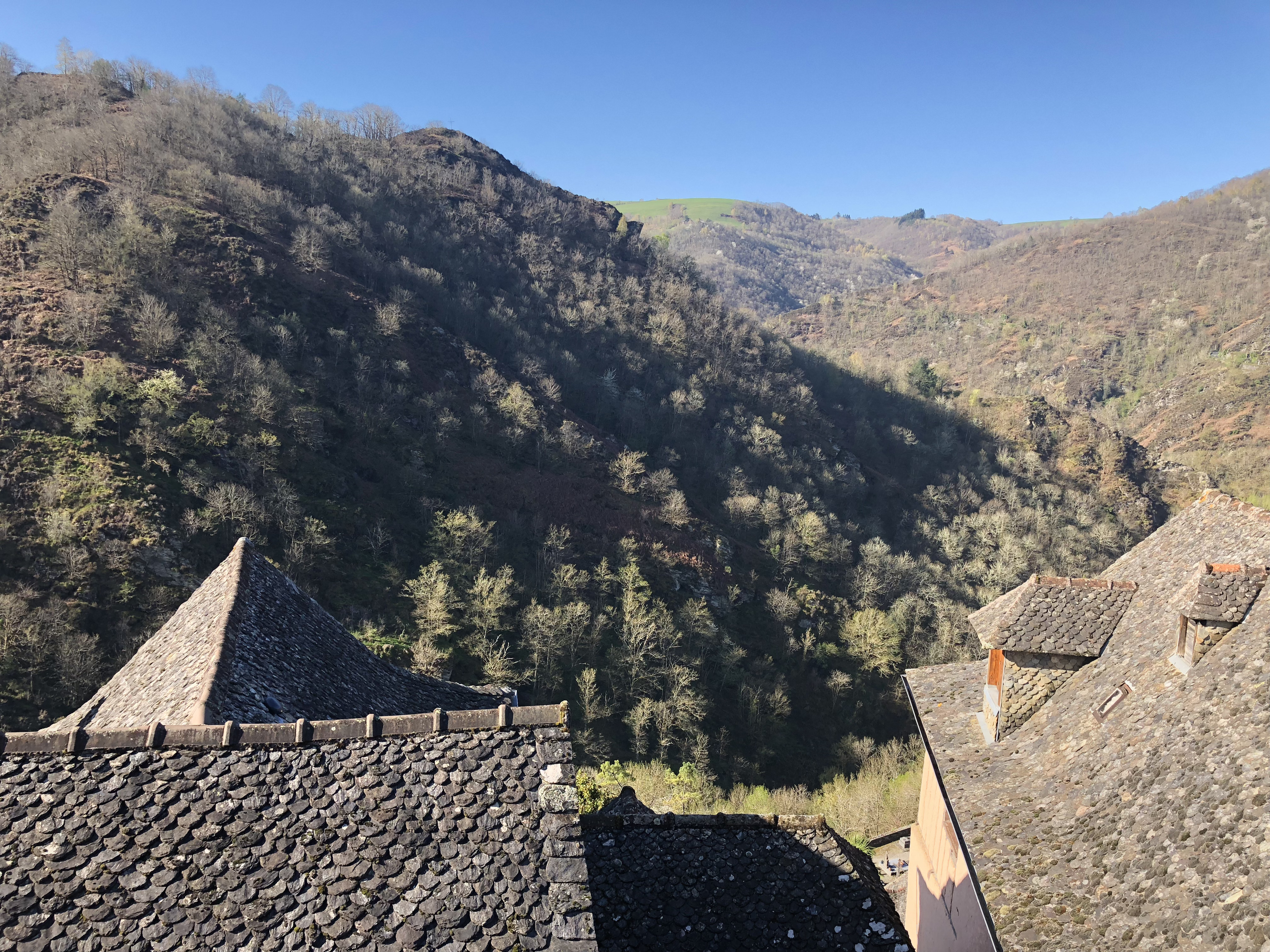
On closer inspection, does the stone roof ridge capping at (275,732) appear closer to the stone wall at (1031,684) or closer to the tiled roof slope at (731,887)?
the tiled roof slope at (731,887)

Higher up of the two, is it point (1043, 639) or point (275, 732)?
point (1043, 639)

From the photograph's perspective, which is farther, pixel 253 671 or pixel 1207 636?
pixel 253 671

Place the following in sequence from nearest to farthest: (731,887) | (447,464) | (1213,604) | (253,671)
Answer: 1. (1213,604)
2. (253,671)
3. (731,887)
4. (447,464)

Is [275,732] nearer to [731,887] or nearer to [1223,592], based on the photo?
[731,887]

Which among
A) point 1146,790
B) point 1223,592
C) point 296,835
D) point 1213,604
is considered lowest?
point 1146,790

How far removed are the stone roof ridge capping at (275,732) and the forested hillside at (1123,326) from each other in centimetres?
9199

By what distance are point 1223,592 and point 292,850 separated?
11.1m

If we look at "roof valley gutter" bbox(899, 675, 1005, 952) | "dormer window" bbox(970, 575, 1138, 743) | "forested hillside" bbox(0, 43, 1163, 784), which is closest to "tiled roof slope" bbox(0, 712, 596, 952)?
"roof valley gutter" bbox(899, 675, 1005, 952)

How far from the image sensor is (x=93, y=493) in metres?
31.4

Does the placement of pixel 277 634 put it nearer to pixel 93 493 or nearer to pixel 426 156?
pixel 93 493

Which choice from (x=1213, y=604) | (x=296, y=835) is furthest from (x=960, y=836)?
(x=296, y=835)

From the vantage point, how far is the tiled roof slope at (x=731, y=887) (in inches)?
399

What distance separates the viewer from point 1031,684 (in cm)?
1141

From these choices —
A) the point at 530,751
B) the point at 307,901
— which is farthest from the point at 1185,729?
the point at 307,901
